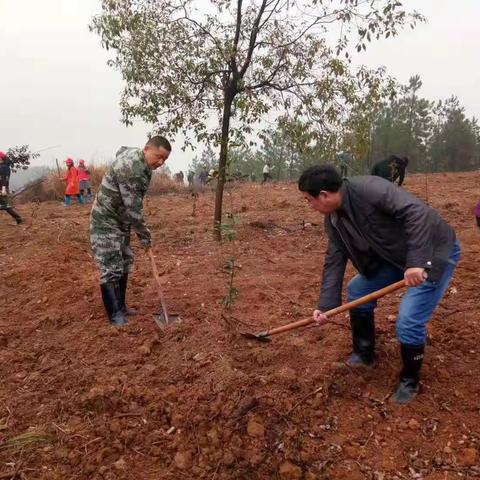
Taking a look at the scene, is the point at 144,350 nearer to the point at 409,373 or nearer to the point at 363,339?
the point at 363,339

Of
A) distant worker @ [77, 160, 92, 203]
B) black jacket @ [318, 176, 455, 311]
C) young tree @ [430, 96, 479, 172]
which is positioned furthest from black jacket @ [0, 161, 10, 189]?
young tree @ [430, 96, 479, 172]

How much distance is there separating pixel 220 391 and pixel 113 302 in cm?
147

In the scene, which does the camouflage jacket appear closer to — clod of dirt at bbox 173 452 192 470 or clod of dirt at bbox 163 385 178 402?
clod of dirt at bbox 163 385 178 402

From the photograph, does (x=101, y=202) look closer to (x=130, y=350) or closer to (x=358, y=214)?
(x=130, y=350)

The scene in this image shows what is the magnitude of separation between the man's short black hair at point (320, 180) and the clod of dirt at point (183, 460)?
61.7 inches

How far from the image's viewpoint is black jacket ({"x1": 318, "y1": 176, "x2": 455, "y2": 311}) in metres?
2.39

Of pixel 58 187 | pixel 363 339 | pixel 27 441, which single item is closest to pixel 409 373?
pixel 363 339

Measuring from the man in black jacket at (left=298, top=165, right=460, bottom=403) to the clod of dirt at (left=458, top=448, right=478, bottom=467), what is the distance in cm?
44

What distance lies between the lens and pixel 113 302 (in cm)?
398

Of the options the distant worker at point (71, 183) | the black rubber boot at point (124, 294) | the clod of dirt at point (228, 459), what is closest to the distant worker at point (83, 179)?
the distant worker at point (71, 183)

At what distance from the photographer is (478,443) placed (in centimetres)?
248

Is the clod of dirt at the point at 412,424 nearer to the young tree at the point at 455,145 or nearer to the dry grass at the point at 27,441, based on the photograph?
the dry grass at the point at 27,441

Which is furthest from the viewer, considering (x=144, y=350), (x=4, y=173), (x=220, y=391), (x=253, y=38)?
(x=4, y=173)

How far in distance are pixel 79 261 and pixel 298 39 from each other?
404 centimetres
